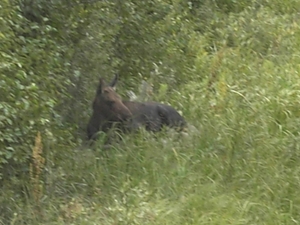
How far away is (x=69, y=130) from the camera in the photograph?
21.5 feet

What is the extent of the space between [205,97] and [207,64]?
123 cm

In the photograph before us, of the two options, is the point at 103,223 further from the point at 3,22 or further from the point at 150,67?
the point at 150,67

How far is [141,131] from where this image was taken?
6.62 meters

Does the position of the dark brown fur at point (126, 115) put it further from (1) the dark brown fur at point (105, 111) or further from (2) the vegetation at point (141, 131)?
(2) the vegetation at point (141, 131)

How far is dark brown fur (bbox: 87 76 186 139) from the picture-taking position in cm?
683

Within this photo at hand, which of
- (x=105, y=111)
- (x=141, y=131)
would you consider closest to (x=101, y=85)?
(x=105, y=111)

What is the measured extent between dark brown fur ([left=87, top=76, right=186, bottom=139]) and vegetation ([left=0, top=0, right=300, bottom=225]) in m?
0.19

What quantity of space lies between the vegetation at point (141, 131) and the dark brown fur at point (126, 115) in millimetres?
194

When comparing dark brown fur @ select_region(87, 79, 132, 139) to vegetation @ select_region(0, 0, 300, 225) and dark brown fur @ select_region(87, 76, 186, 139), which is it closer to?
dark brown fur @ select_region(87, 76, 186, 139)

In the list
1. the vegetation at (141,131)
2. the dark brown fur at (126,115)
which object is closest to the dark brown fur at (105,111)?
the dark brown fur at (126,115)

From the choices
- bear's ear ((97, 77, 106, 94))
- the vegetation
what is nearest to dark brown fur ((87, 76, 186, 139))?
bear's ear ((97, 77, 106, 94))

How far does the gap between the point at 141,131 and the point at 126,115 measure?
11.5 inches

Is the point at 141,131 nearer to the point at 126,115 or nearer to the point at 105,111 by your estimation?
the point at 126,115

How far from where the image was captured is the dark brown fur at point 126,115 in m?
6.83
